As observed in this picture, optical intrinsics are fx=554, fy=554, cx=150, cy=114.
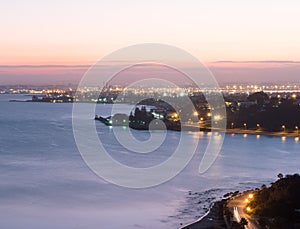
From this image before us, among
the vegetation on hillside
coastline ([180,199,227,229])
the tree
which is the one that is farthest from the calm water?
the tree

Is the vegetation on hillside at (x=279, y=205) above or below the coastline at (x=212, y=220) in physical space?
above

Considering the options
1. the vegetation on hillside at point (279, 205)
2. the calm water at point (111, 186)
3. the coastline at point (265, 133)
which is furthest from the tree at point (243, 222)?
the coastline at point (265, 133)

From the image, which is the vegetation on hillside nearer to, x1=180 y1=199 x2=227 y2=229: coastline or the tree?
the tree

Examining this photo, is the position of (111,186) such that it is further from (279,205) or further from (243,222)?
(243,222)

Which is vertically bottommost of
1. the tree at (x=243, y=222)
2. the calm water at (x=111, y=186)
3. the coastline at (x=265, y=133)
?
the calm water at (x=111, y=186)

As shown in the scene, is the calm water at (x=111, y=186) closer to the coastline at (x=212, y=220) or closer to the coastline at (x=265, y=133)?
the coastline at (x=212, y=220)

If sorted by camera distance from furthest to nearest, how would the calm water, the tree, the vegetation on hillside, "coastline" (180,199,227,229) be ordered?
the calm water < "coastline" (180,199,227,229) < the vegetation on hillside < the tree

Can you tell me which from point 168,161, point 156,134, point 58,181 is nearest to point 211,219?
point 58,181

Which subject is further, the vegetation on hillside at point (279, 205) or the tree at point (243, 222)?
the vegetation on hillside at point (279, 205)
